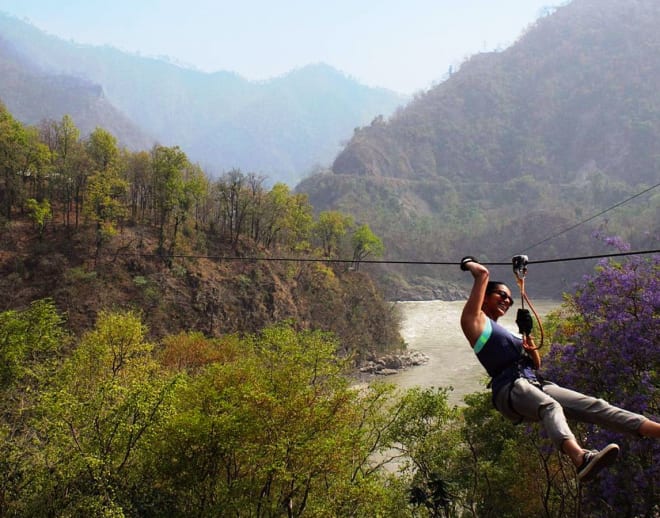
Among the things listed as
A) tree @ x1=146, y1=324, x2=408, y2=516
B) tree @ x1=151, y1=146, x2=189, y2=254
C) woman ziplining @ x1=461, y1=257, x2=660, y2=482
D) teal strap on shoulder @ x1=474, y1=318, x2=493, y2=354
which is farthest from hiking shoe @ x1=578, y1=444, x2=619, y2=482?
tree @ x1=151, y1=146, x2=189, y2=254

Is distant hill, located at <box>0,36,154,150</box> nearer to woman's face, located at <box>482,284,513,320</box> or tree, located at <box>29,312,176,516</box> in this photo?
tree, located at <box>29,312,176,516</box>

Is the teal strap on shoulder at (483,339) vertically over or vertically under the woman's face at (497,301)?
under

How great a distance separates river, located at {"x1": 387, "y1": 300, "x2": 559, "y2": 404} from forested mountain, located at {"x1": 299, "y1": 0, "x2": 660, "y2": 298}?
2136 centimetres

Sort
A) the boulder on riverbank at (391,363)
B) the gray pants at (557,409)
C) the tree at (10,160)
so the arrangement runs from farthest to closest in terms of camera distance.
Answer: the boulder on riverbank at (391,363)
the tree at (10,160)
the gray pants at (557,409)

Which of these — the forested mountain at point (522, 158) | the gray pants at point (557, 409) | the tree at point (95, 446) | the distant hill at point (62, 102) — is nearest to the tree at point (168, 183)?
the tree at point (95, 446)

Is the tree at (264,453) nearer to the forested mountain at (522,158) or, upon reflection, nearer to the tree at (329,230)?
the tree at (329,230)

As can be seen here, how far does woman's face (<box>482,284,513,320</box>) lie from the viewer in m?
4.30

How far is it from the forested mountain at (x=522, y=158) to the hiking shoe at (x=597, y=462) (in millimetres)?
92835

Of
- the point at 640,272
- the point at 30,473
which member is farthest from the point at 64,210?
the point at 640,272

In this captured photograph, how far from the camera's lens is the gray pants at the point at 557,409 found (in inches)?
127

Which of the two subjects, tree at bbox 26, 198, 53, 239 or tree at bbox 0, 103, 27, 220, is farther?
tree at bbox 0, 103, 27, 220

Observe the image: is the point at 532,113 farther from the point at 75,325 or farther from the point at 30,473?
the point at 30,473

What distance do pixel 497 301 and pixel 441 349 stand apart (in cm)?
4740

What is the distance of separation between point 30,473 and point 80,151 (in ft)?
107
